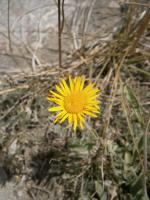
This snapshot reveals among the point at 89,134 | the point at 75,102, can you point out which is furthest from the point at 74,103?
the point at 89,134

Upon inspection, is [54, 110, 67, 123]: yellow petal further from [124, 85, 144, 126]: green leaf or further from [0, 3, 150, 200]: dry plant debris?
[124, 85, 144, 126]: green leaf

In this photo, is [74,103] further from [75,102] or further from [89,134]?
[89,134]

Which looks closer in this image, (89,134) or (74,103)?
(74,103)

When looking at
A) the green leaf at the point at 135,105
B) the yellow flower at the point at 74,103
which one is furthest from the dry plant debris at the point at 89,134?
the yellow flower at the point at 74,103

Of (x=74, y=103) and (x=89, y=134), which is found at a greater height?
(x=74, y=103)

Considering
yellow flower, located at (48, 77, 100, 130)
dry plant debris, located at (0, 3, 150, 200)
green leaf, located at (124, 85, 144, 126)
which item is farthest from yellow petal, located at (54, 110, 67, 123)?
green leaf, located at (124, 85, 144, 126)

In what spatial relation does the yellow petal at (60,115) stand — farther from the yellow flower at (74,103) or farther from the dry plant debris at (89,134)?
the dry plant debris at (89,134)

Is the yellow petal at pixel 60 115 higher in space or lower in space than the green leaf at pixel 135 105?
lower

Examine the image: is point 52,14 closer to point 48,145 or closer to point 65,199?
point 48,145
